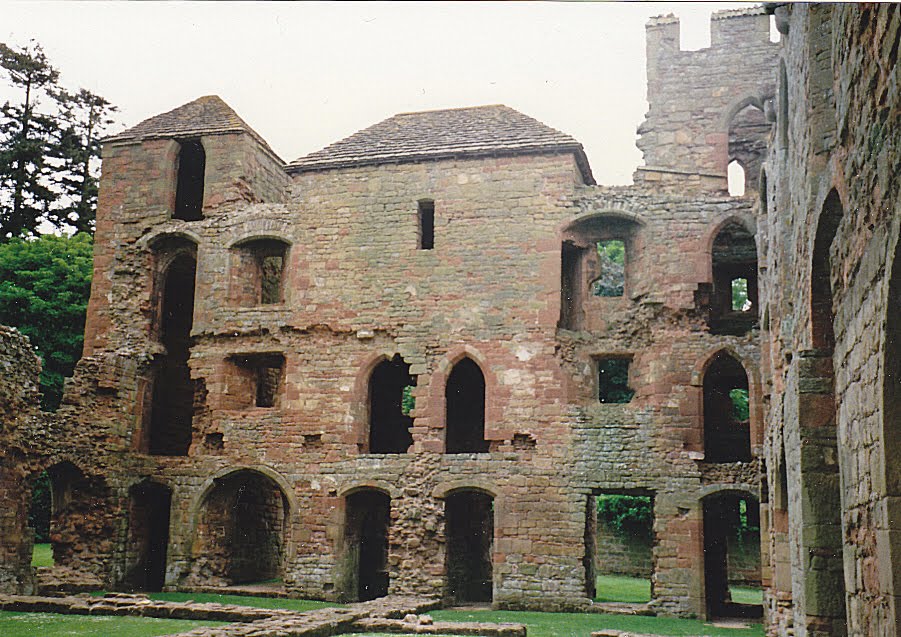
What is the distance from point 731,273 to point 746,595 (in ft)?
29.1

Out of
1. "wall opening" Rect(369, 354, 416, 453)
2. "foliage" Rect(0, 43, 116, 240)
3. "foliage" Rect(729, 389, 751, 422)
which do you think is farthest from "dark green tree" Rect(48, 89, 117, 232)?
"foliage" Rect(729, 389, 751, 422)

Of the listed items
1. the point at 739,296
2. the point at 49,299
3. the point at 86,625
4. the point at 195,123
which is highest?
the point at 195,123

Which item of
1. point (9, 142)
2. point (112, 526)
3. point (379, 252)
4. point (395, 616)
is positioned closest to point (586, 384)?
point (379, 252)

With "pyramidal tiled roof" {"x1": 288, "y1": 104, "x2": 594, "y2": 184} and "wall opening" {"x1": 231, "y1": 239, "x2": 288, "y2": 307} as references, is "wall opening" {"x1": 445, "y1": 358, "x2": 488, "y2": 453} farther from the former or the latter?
"pyramidal tiled roof" {"x1": 288, "y1": 104, "x2": 594, "y2": 184}

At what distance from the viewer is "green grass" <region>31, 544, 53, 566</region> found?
23.3m

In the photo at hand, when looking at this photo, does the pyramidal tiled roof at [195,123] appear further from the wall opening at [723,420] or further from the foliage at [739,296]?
the foliage at [739,296]

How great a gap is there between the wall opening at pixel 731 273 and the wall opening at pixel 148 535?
42.4ft

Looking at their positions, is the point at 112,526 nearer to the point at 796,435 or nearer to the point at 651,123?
the point at 651,123

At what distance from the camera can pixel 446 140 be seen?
70.9 ft

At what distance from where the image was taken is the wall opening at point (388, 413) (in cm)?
2288

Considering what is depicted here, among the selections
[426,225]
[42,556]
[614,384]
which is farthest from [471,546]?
[614,384]

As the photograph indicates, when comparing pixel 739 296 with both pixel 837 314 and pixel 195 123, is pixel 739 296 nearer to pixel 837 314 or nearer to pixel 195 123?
pixel 195 123

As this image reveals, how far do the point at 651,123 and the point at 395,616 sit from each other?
11.8m

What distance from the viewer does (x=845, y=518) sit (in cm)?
700
